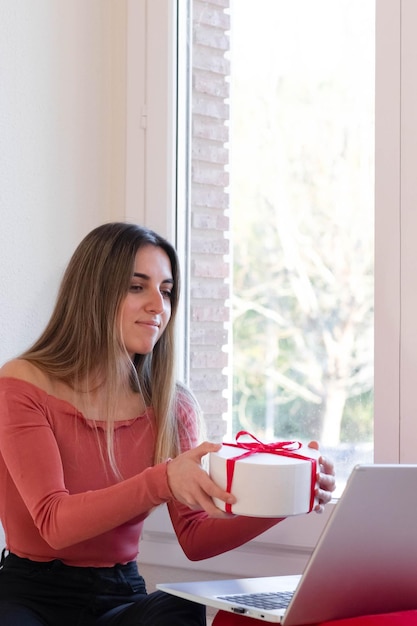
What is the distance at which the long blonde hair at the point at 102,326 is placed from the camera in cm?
174

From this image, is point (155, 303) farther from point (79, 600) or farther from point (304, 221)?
point (79, 600)

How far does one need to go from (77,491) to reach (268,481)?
564mm

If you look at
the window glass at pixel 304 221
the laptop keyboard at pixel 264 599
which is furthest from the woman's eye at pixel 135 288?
the laptop keyboard at pixel 264 599

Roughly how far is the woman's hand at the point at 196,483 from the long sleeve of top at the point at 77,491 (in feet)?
0.10

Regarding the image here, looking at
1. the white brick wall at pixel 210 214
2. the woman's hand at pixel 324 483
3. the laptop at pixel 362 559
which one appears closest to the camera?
the laptop at pixel 362 559

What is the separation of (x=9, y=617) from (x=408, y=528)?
703 millimetres

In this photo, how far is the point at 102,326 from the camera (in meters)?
1.75

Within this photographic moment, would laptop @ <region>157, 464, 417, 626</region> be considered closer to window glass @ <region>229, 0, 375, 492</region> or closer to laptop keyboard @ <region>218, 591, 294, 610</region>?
laptop keyboard @ <region>218, 591, 294, 610</region>

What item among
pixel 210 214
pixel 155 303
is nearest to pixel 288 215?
pixel 210 214

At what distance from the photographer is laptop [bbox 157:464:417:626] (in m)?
1.10

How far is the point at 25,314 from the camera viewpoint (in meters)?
2.00

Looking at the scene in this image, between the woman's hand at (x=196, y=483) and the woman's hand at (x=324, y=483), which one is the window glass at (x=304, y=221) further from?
the woman's hand at (x=196, y=483)

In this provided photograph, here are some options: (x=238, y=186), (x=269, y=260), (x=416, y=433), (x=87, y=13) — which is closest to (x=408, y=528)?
(x=416, y=433)

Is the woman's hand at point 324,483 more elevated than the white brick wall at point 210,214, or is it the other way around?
the white brick wall at point 210,214
